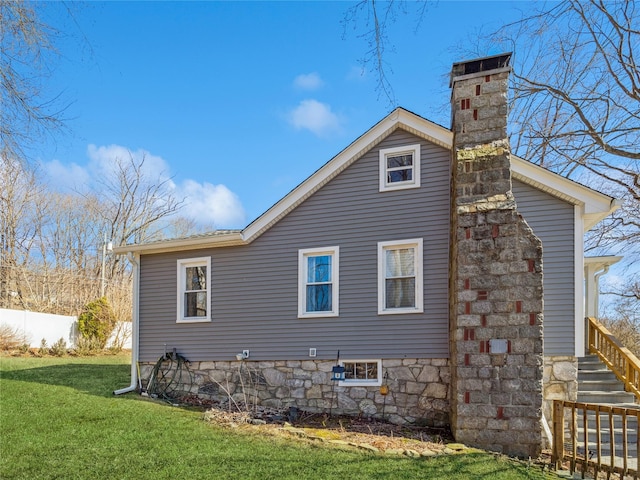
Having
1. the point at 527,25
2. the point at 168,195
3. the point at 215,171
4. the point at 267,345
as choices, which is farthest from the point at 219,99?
the point at 168,195

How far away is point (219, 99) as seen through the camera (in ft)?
37.2

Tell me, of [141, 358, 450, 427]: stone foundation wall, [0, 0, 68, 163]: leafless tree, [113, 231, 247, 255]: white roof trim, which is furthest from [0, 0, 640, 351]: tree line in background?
[141, 358, 450, 427]: stone foundation wall

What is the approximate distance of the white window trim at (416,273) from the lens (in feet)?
26.3

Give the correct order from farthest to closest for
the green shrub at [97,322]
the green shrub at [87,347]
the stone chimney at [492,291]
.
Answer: the green shrub at [97,322] < the green shrub at [87,347] < the stone chimney at [492,291]

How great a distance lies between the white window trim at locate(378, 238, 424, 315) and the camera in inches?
316

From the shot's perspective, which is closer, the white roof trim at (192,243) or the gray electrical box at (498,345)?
the gray electrical box at (498,345)

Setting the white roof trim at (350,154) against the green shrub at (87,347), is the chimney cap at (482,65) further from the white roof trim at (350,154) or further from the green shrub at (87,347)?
the green shrub at (87,347)

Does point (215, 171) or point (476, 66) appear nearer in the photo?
point (476, 66)

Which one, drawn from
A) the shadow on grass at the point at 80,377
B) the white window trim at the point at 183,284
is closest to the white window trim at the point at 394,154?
the white window trim at the point at 183,284

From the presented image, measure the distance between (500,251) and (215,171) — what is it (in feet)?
51.3

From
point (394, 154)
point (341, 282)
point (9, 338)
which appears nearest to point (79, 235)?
point (9, 338)

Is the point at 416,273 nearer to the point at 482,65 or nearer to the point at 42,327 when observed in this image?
the point at 482,65

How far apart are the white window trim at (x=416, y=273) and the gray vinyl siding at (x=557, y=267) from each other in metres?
1.86

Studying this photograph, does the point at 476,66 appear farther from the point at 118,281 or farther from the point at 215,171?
the point at 118,281
